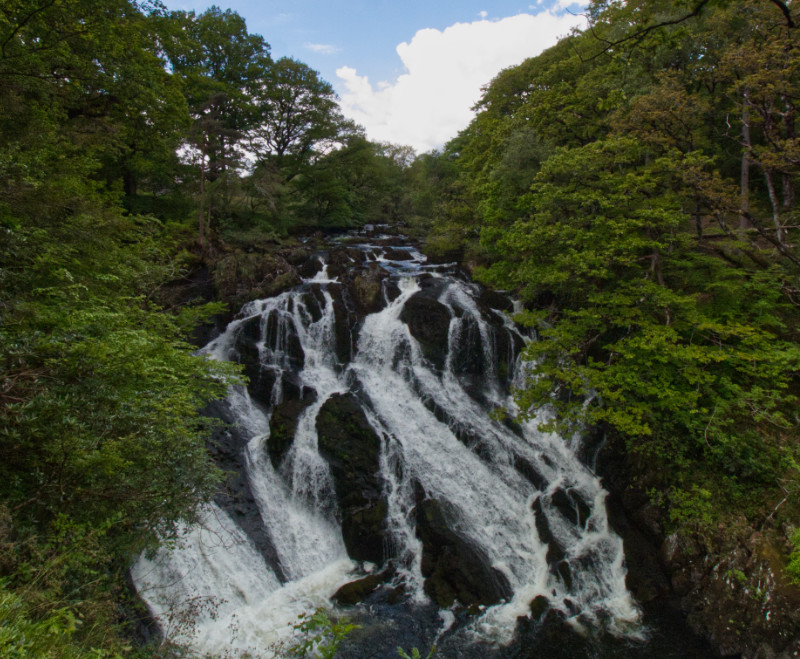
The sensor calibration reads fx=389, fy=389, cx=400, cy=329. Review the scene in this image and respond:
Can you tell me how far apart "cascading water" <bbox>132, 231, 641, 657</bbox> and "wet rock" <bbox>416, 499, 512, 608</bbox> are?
0.03 m

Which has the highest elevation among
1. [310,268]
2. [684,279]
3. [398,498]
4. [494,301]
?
[310,268]

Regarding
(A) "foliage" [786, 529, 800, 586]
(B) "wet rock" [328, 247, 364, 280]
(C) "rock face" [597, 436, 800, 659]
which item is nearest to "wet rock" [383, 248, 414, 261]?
(B) "wet rock" [328, 247, 364, 280]

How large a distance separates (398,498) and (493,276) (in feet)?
26.4

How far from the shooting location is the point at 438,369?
1320 cm

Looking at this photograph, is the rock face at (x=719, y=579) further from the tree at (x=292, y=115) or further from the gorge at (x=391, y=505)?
the tree at (x=292, y=115)

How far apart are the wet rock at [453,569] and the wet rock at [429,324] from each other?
17.5ft

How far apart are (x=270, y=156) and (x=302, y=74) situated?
5.43 meters

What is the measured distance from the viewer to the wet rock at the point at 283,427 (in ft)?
34.6

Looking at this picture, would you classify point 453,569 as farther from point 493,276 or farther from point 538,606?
point 493,276

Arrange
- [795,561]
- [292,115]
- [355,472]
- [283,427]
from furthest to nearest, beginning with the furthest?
[292,115] < [283,427] < [355,472] < [795,561]

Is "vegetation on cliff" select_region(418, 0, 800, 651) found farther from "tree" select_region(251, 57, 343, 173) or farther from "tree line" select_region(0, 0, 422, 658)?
"tree" select_region(251, 57, 343, 173)

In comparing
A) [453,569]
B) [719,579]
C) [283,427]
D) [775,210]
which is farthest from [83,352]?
[775,210]

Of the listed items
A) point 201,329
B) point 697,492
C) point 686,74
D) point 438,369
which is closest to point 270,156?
point 201,329

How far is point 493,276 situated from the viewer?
13789 mm
